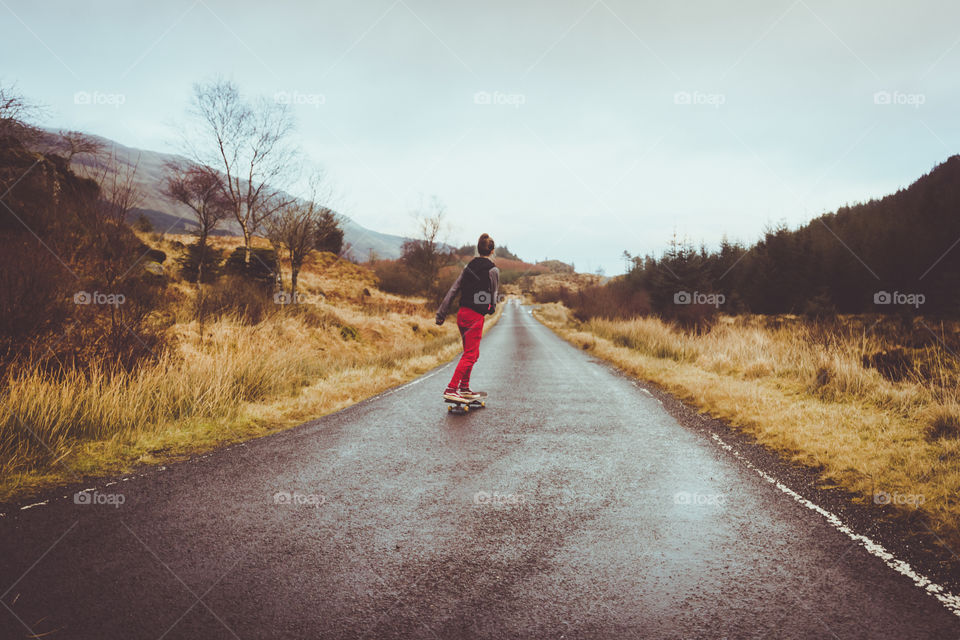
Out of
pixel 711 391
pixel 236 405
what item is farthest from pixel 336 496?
pixel 711 391

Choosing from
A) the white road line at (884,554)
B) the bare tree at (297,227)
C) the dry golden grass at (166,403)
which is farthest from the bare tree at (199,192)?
the white road line at (884,554)

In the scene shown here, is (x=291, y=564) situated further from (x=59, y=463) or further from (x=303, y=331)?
(x=303, y=331)

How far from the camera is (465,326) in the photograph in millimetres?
8141

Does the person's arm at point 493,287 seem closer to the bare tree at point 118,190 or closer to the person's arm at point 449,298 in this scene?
the person's arm at point 449,298

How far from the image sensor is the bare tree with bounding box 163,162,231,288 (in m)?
25.8

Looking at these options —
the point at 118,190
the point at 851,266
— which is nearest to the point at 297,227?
the point at 118,190

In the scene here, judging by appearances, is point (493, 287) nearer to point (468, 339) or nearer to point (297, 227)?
point (468, 339)

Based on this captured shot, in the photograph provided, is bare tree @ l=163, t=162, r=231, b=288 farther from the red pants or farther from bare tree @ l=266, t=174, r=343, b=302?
the red pants

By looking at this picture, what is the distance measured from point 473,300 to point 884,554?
5720 mm

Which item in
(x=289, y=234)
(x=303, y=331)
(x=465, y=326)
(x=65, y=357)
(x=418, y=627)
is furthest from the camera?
(x=289, y=234)

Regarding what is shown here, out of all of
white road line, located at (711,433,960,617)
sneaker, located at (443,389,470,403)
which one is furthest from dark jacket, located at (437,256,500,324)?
white road line, located at (711,433,960,617)

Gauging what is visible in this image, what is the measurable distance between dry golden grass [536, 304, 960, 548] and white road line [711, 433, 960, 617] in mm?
525

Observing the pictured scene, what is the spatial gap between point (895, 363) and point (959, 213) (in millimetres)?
19815

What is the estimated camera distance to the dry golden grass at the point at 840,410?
446 cm
